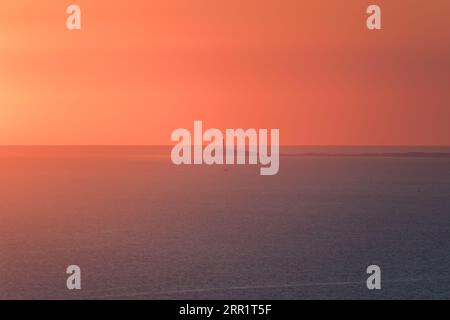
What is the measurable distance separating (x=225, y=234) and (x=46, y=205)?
1433 centimetres

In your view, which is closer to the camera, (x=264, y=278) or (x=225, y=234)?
(x=264, y=278)

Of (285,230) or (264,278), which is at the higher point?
(285,230)

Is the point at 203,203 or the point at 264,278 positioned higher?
the point at 203,203

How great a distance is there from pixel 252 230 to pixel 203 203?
11.1 metres

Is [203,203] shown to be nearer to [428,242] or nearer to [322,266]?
[428,242]

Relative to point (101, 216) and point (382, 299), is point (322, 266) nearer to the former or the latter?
point (382, 299)

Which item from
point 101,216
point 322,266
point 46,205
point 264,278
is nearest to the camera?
point 264,278

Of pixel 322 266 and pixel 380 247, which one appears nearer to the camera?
pixel 322 266

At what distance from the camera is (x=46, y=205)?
116 ft

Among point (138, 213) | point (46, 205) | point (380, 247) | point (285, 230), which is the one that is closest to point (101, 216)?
point (138, 213)

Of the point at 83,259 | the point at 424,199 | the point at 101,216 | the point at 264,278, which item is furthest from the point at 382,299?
the point at 424,199

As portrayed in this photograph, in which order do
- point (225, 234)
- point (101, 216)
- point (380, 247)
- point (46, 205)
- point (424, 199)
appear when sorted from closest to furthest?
point (380, 247)
point (225, 234)
point (101, 216)
point (46, 205)
point (424, 199)

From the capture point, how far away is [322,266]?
18062mm
